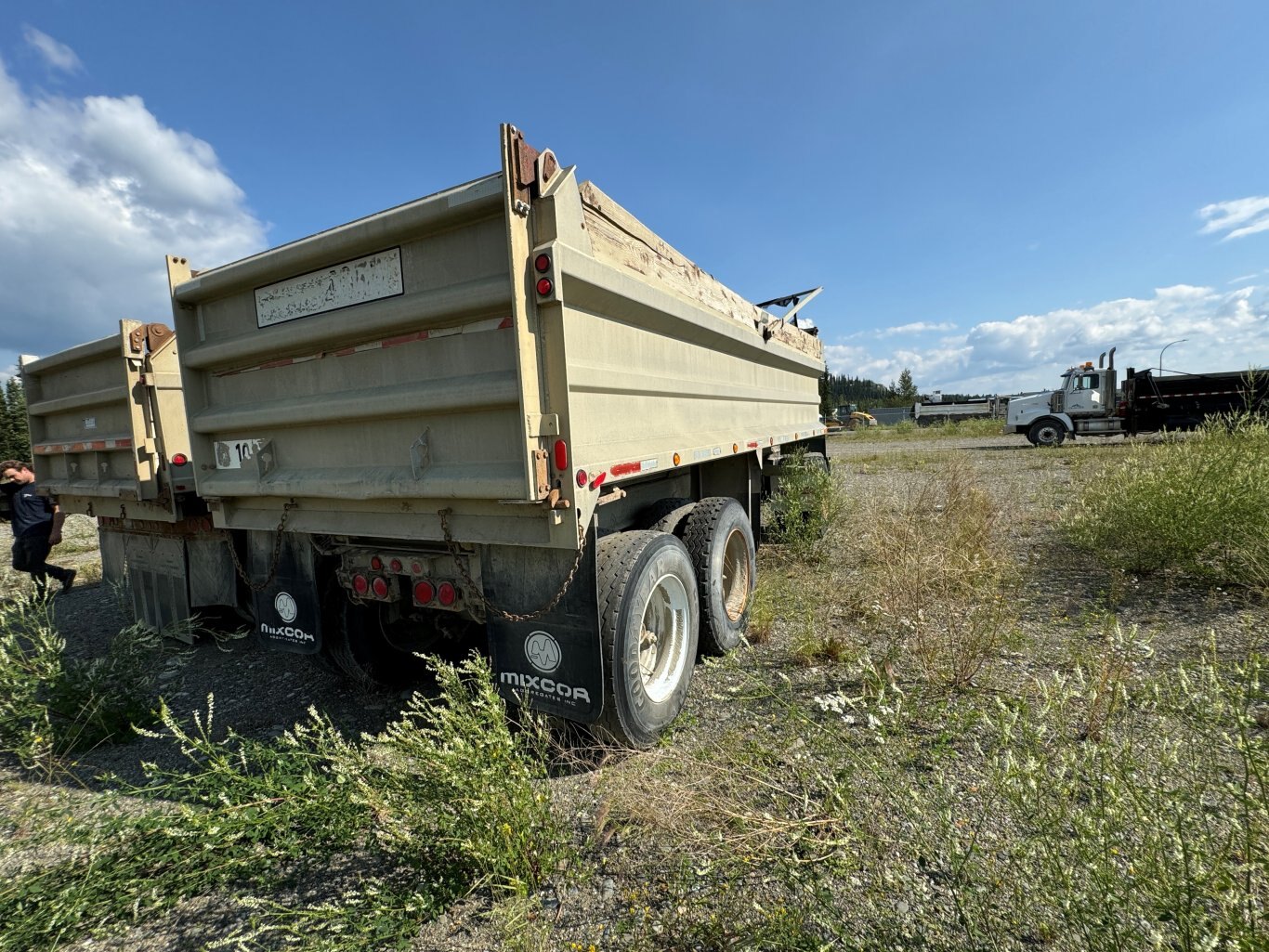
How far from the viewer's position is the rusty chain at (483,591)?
2.54 metres

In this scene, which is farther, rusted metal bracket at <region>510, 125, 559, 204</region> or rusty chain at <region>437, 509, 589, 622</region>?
rusty chain at <region>437, 509, 589, 622</region>

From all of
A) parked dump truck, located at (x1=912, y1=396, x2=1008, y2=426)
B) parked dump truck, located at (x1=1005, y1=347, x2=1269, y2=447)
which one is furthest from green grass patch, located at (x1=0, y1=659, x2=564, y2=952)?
parked dump truck, located at (x1=912, y1=396, x2=1008, y2=426)

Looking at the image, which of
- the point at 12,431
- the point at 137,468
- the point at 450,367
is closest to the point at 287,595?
the point at 450,367

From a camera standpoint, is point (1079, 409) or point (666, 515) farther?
point (1079, 409)

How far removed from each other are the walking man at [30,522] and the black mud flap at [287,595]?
4.33 meters

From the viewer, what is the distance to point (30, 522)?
603 centimetres

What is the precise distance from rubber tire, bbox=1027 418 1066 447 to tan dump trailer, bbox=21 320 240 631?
21.7m

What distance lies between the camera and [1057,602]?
4.49 metres

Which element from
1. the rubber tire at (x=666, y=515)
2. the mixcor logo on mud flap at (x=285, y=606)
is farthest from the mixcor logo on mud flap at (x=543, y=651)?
the mixcor logo on mud flap at (x=285, y=606)

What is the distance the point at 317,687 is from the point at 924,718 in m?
3.64

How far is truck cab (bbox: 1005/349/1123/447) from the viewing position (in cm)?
1833

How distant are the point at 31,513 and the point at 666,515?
22.5 ft

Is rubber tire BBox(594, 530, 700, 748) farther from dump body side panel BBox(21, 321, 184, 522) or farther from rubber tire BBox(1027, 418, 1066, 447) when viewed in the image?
A: rubber tire BBox(1027, 418, 1066, 447)

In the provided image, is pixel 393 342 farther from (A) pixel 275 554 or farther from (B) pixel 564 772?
(B) pixel 564 772
